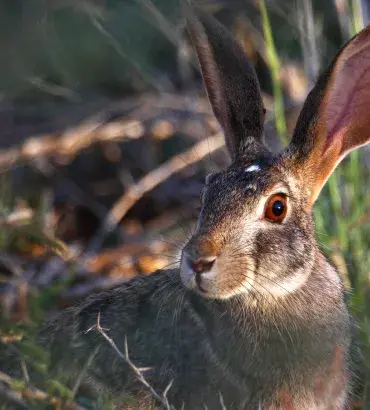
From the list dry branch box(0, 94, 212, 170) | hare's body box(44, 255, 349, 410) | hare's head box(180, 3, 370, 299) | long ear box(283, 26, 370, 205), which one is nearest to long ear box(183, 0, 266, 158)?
hare's head box(180, 3, 370, 299)

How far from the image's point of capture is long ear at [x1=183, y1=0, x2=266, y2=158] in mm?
5027

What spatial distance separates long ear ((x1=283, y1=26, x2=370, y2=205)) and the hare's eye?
0.23 m

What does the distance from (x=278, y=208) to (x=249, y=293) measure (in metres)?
0.38

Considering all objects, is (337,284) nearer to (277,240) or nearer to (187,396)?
(277,240)

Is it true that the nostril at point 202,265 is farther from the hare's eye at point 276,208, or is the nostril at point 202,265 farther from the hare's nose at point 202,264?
the hare's eye at point 276,208

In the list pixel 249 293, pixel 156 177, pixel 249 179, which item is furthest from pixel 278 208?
pixel 156 177

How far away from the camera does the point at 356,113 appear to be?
16.2 ft

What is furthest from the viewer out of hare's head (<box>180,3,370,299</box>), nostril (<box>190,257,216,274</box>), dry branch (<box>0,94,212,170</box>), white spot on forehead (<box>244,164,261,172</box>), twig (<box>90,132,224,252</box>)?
dry branch (<box>0,94,212,170</box>)

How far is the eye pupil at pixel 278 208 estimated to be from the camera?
15.1 ft

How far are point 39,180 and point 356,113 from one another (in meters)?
3.16

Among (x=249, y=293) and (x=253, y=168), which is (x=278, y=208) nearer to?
(x=253, y=168)

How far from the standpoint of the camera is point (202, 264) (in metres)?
4.31

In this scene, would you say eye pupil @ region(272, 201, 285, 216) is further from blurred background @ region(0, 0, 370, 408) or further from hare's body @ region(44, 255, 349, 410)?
blurred background @ region(0, 0, 370, 408)

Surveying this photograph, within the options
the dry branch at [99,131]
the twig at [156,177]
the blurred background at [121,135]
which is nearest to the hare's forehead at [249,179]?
the blurred background at [121,135]
